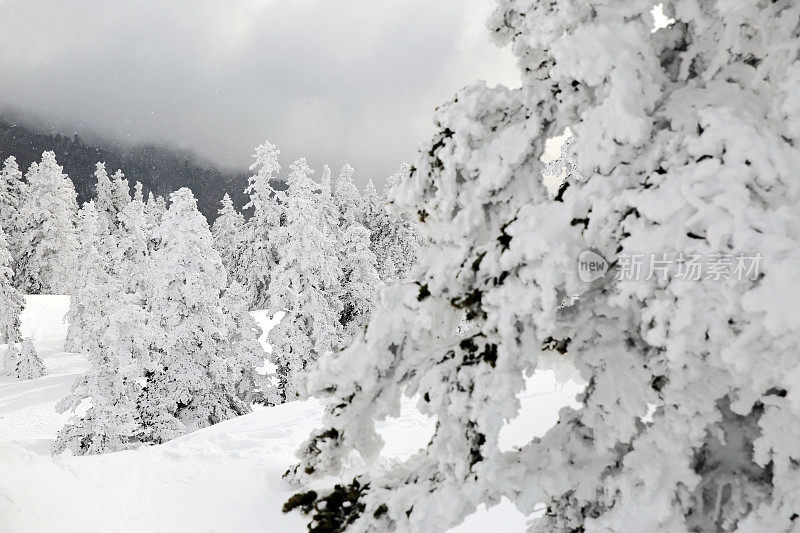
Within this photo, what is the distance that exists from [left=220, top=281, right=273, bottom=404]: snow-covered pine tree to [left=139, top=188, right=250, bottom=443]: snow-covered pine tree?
2.80m

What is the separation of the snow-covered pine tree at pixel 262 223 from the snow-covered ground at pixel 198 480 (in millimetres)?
10569

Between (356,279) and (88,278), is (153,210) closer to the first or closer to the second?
(88,278)

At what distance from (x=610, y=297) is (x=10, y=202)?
178ft

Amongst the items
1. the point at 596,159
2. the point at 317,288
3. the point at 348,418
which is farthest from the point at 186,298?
the point at 596,159

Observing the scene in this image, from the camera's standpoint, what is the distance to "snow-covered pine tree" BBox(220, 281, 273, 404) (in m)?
23.7

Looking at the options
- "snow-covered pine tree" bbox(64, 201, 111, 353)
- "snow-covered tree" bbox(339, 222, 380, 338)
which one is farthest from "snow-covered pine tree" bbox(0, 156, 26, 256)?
"snow-covered tree" bbox(339, 222, 380, 338)

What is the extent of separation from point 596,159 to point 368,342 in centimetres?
175

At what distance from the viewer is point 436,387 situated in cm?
307

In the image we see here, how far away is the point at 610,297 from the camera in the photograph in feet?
8.84

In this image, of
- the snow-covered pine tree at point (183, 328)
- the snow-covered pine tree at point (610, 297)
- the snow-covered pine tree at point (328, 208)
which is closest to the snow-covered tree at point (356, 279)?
the snow-covered pine tree at point (328, 208)

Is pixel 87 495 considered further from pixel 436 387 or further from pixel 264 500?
pixel 436 387

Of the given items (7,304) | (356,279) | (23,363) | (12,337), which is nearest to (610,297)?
(356,279)

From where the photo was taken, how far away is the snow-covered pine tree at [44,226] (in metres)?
43.0

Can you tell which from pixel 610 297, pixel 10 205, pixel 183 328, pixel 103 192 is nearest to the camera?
pixel 610 297
